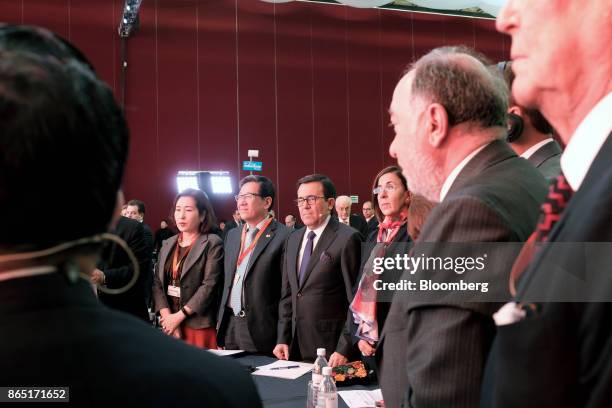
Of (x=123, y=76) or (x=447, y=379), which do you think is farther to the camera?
(x=123, y=76)

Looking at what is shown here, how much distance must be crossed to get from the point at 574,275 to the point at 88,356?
20.1 inches

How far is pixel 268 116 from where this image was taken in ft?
37.7

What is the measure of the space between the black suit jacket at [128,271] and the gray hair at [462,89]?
9.15 ft

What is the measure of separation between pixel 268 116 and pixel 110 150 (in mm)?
11033

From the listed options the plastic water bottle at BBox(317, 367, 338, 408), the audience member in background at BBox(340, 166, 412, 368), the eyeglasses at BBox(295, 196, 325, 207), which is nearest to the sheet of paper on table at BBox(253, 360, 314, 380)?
the audience member in background at BBox(340, 166, 412, 368)

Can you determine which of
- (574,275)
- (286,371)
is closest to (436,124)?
(574,275)

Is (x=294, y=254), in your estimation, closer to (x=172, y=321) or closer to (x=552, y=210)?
(x=172, y=321)

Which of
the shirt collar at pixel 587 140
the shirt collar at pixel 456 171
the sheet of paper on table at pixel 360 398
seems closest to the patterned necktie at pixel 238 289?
the sheet of paper on table at pixel 360 398

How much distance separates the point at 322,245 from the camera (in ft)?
11.3

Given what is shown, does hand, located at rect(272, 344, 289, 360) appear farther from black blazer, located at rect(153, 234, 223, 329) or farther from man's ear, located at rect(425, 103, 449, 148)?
man's ear, located at rect(425, 103, 449, 148)

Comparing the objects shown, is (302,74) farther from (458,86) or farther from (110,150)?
(110,150)

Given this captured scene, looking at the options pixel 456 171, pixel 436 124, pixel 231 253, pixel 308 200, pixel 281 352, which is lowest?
pixel 281 352

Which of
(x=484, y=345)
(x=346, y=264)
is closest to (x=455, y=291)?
(x=484, y=345)

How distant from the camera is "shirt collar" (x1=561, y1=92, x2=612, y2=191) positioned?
2.34ft
